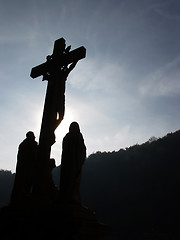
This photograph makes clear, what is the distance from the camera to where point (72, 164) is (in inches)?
213

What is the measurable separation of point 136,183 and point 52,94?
5623cm

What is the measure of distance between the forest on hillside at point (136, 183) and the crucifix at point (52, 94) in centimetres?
4521

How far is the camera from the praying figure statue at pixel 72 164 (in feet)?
16.8

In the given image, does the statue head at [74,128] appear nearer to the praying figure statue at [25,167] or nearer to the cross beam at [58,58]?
the praying figure statue at [25,167]

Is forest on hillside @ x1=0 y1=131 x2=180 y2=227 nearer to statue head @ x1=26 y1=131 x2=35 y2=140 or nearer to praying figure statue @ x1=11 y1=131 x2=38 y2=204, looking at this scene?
statue head @ x1=26 y1=131 x2=35 y2=140

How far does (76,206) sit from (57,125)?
6.79 ft

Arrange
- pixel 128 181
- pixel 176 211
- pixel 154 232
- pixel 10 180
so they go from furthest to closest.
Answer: pixel 10 180 < pixel 128 181 < pixel 176 211 < pixel 154 232

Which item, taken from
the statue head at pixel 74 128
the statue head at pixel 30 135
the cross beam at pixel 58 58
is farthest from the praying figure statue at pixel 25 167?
the cross beam at pixel 58 58

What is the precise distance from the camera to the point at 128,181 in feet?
201

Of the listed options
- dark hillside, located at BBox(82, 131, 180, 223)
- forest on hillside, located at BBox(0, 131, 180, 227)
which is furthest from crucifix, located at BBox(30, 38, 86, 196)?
dark hillside, located at BBox(82, 131, 180, 223)

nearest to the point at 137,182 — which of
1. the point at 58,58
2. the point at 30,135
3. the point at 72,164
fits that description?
the point at 30,135

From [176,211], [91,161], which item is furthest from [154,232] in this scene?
[91,161]

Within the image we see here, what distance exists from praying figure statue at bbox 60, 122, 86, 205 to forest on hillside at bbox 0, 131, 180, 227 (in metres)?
45.4

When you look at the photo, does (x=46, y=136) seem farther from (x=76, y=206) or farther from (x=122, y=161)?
(x=122, y=161)
